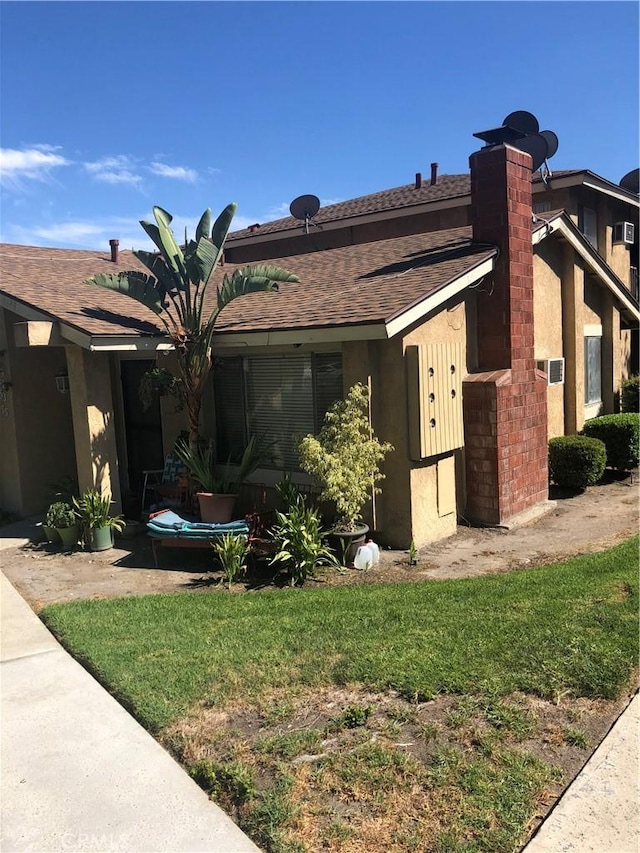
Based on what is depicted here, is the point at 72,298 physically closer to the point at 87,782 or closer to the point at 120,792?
the point at 87,782

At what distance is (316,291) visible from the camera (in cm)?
1023

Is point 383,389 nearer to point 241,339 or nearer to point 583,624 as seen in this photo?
point 241,339

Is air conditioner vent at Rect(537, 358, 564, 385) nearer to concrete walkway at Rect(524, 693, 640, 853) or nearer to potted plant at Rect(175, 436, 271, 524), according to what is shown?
potted plant at Rect(175, 436, 271, 524)

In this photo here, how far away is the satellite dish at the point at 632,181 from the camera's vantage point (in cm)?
1991

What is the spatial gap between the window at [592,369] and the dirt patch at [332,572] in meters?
4.42

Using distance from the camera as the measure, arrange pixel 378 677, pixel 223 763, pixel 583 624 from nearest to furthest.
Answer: pixel 223 763
pixel 378 677
pixel 583 624

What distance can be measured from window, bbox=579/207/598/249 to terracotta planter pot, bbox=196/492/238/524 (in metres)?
12.7

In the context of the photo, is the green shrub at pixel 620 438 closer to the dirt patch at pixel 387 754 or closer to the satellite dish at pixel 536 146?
the satellite dish at pixel 536 146

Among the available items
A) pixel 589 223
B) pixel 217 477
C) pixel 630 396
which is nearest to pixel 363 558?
pixel 217 477

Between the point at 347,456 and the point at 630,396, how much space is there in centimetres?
964

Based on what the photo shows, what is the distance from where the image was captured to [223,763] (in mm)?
3893

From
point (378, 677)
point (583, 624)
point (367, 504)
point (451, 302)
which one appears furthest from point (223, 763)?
point (451, 302)

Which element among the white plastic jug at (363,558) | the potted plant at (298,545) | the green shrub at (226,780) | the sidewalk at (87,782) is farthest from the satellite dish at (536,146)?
the green shrub at (226,780)

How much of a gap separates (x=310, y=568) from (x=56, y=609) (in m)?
2.56
